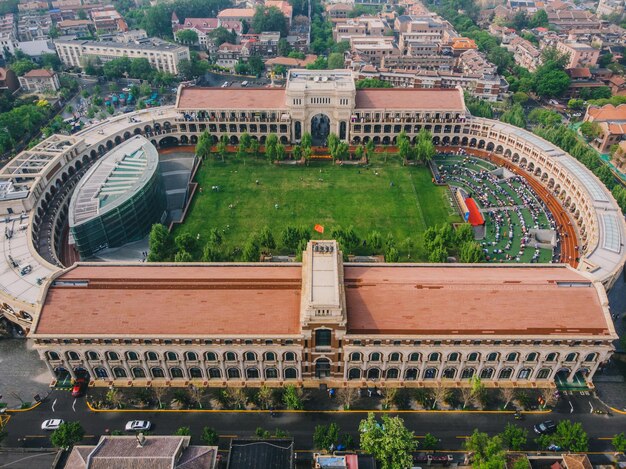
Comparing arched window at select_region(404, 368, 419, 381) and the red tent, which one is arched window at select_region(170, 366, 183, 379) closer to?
arched window at select_region(404, 368, 419, 381)

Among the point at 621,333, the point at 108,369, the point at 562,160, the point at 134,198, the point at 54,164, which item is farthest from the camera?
the point at 562,160

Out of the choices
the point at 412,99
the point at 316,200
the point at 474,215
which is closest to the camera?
the point at 474,215

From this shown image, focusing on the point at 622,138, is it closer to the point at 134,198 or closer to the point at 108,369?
the point at 134,198

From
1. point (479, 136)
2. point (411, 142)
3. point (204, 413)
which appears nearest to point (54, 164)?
point (204, 413)

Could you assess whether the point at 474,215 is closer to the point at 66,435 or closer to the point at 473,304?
the point at 473,304

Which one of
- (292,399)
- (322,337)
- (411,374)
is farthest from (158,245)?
(411,374)

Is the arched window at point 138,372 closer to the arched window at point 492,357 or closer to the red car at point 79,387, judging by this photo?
the red car at point 79,387
